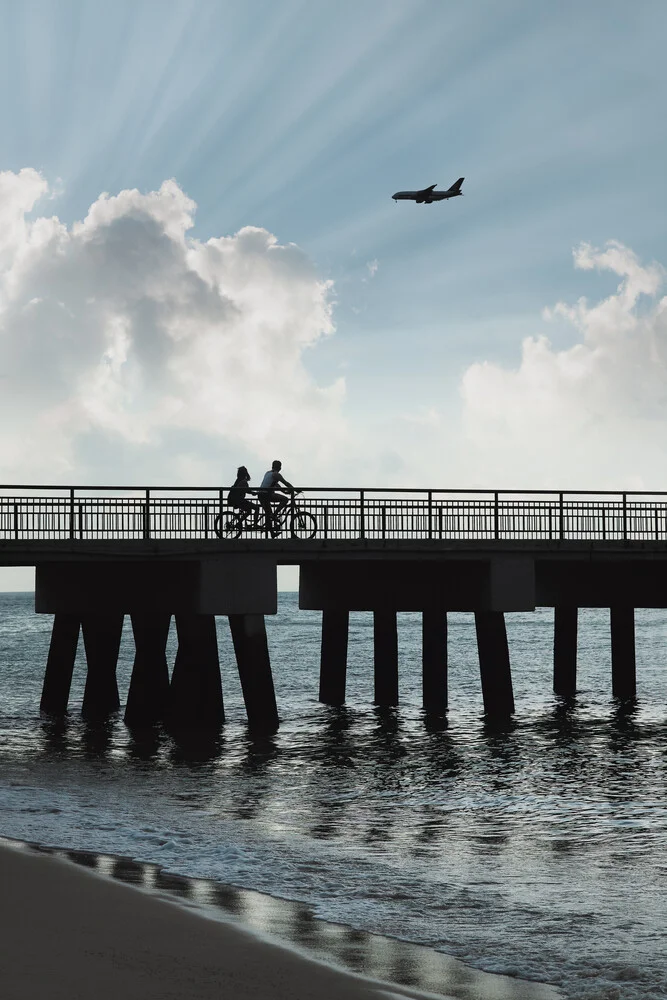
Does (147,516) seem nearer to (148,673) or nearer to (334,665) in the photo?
(148,673)

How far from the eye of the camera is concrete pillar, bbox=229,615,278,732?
82.1 ft

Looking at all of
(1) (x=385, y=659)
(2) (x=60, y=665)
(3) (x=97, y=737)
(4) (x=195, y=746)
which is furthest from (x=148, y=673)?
(1) (x=385, y=659)

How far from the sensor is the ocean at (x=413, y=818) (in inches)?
380

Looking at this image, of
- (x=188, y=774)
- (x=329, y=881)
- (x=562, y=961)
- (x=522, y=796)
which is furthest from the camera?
(x=188, y=774)

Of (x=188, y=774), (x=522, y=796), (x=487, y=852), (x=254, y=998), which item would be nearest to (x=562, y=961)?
(x=254, y=998)

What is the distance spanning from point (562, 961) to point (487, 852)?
14.6 ft

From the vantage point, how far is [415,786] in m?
18.5

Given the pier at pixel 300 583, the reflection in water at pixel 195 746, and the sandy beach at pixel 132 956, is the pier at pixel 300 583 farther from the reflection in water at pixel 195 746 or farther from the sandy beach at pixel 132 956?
the sandy beach at pixel 132 956

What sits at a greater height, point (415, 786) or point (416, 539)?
point (416, 539)

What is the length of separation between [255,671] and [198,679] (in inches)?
51.4

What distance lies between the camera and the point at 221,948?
320 inches

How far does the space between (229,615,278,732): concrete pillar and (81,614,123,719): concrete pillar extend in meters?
4.91

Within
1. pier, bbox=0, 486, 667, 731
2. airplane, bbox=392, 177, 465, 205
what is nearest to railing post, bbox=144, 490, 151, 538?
pier, bbox=0, 486, 667, 731

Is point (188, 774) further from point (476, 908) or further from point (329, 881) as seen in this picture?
point (476, 908)
